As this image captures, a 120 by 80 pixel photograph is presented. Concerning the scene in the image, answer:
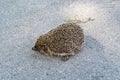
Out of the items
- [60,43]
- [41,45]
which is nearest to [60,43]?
[60,43]

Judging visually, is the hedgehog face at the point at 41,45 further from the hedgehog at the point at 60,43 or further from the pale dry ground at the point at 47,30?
the pale dry ground at the point at 47,30

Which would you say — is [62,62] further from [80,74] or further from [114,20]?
[114,20]

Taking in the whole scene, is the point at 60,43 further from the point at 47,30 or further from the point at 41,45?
the point at 47,30

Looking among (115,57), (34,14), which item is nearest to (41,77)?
(115,57)

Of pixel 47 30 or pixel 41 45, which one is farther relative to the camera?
pixel 47 30

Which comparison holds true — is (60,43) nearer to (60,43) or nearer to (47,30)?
(60,43)

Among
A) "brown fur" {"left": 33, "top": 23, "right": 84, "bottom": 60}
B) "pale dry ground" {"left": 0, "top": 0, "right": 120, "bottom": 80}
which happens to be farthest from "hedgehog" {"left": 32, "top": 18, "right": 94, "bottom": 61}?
"pale dry ground" {"left": 0, "top": 0, "right": 120, "bottom": 80}

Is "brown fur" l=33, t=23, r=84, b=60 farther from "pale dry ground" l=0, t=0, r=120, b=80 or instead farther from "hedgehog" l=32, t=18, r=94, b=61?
"pale dry ground" l=0, t=0, r=120, b=80
